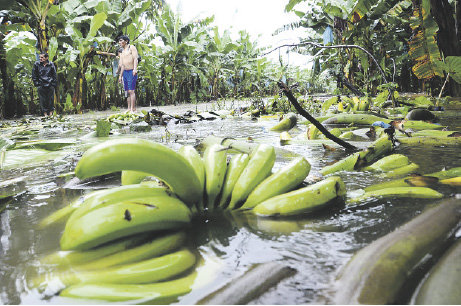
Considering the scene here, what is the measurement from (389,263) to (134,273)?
23.1 inches

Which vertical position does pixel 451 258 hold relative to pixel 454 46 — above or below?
below

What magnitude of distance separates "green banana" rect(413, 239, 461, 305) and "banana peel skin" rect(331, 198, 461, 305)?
41mm

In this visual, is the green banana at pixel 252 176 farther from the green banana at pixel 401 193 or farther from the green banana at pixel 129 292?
the green banana at pixel 129 292

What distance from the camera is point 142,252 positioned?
90 centimetres

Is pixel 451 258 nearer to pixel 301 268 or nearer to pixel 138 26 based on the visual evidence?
pixel 301 268

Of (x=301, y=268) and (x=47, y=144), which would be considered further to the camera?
(x=47, y=144)

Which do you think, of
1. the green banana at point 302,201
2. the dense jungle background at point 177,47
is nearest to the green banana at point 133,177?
the green banana at point 302,201

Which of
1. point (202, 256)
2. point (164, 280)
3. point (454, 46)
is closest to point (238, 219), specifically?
A: point (202, 256)

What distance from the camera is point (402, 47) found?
11047mm

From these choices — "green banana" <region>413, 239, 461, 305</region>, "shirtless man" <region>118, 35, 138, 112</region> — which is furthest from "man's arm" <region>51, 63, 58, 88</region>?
"green banana" <region>413, 239, 461, 305</region>

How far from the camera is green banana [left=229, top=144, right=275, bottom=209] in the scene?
125cm

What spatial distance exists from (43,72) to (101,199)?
8.49 meters

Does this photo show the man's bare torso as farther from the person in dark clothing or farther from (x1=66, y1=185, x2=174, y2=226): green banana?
(x1=66, y1=185, x2=174, y2=226): green banana

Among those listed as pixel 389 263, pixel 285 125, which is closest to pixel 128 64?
pixel 285 125
